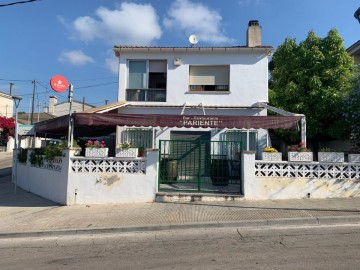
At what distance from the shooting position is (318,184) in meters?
10.7

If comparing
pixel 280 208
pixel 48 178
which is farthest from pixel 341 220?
pixel 48 178

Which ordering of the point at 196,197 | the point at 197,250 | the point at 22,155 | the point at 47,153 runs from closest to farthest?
the point at 197,250, the point at 196,197, the point at 47,153, the point at 22,155

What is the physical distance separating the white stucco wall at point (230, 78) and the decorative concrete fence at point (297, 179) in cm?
559

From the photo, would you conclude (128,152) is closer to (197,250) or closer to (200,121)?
(200,121)

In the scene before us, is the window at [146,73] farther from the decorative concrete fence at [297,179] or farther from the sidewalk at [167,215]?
the sidewalk at [167,215]

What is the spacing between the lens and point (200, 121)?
11.2 meters

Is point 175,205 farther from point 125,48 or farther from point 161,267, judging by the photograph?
point 125,48

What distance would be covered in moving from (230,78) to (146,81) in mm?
3956

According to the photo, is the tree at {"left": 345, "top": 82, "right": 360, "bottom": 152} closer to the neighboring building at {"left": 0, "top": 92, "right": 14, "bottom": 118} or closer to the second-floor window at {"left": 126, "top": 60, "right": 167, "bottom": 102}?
the second-floor window at {"left": 126, "top": 60, "right": 167, "bottom": 102}

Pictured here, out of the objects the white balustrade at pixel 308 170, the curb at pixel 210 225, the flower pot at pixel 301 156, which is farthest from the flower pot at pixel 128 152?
the flower pot at pixel 301 156

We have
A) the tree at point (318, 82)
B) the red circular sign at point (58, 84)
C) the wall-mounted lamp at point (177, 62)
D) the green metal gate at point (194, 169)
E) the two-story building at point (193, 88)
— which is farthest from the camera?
the tree at point (318, 82)

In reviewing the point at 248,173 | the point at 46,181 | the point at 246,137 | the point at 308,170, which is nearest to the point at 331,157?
the point at 308,170

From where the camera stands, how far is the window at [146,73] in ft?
53.9

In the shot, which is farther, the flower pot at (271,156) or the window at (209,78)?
the window at (209,78)
